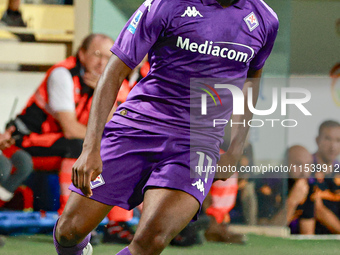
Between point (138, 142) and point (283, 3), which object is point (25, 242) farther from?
point (283, 3)

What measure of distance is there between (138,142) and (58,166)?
231cm

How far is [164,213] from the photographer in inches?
91.3

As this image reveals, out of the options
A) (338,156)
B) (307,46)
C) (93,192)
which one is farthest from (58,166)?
(307,46)

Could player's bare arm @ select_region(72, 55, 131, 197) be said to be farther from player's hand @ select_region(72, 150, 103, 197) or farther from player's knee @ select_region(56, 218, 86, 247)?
player's knee @ select_region(56, 218, 86, 247)

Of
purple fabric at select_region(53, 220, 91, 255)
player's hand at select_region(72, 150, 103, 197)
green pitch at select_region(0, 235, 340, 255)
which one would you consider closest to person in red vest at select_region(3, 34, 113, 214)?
green pitch at select_region(0, 235, 340, 255)

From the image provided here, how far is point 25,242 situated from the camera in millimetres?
4441

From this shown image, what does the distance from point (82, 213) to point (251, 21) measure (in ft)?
3.78

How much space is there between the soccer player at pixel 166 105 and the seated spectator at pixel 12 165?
84.6 inches

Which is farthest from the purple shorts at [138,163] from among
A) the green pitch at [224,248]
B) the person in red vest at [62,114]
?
the person in red vest at [62,114]

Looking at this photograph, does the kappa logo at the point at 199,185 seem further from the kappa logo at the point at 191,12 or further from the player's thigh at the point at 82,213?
the kappa logo at the point at 191,12

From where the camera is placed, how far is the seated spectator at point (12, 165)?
469 centimetres

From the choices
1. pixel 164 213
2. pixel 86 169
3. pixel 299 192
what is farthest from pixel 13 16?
pixel 164 213

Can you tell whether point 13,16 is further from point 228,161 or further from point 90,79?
point 228,161

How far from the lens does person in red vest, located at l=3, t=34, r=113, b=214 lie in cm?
461
